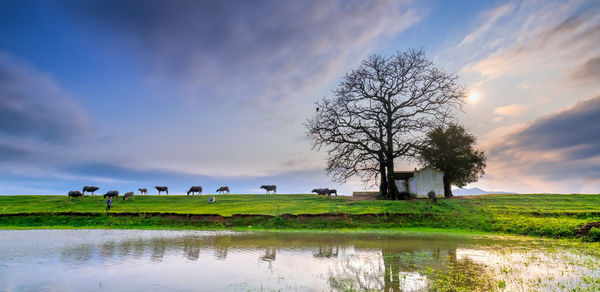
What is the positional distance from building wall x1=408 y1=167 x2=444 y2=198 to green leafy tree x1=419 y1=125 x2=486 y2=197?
2.97 metres

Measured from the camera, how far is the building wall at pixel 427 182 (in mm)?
39156

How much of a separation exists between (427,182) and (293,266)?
1307 inches

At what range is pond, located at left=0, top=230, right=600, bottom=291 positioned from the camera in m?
8.02

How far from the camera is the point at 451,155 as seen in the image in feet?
140

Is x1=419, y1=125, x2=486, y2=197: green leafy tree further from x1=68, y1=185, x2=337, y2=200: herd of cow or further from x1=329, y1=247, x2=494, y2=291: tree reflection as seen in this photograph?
x1=329, y1=247, x2=494, y2=291: tree reflection

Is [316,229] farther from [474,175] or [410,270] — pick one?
[474,175]

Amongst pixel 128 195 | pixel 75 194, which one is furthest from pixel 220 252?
pixel 75 194

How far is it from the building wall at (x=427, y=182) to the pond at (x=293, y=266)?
2391 cm

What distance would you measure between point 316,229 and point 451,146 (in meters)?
28.7

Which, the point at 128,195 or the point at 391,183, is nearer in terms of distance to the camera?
the point at 391,183

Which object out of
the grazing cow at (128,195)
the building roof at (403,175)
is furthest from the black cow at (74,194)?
the building roof at (403,175)

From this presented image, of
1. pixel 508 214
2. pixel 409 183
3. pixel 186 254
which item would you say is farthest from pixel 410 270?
pixel 409 183

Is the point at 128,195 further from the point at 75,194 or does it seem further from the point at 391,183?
the point at 391,183

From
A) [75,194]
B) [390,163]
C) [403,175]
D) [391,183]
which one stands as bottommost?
[75,194]
